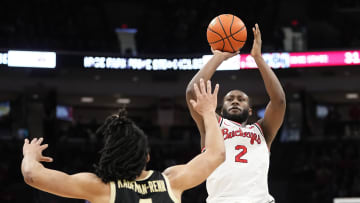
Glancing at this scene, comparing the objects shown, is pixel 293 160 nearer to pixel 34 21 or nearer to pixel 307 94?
pixel 307 94

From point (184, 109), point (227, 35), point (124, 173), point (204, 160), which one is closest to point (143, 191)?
point (124, 173)

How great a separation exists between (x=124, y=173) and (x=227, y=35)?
6.93 feet

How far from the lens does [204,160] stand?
2438mm

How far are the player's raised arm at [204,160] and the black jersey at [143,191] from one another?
0.06 metres

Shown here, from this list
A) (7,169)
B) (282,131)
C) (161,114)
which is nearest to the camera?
(7,169)

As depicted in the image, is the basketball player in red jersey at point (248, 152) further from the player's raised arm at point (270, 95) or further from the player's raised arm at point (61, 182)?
the player's raised arm at point (61, 182)

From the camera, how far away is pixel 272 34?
14.7 metres

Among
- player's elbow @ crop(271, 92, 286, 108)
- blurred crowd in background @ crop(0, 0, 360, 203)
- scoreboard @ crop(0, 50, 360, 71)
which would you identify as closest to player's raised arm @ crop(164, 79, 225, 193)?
player's elbow @ crop(271, 92, 286, 108)

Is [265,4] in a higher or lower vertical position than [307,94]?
higher

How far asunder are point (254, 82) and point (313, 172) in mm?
3053

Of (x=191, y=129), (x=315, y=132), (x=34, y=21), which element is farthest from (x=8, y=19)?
(x=315, y=132)

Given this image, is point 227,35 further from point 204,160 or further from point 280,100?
point 204,160

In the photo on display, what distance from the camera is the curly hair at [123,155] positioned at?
234cm

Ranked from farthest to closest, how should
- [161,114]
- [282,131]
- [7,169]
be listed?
[161,114] → [282,131] → [7,169]
